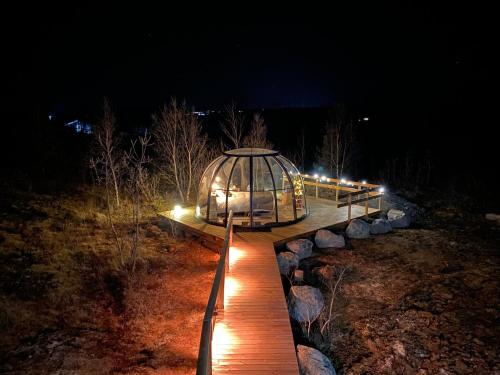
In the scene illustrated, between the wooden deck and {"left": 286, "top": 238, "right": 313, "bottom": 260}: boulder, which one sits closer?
the wooden deck

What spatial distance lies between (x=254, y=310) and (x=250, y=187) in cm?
441


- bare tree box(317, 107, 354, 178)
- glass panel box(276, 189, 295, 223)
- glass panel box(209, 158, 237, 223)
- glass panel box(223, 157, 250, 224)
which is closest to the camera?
glass panel box(223, 157, 250, 224)

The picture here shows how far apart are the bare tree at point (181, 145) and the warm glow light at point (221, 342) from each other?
842 cm

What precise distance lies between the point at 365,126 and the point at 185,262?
38684mm

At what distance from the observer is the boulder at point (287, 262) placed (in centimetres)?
891

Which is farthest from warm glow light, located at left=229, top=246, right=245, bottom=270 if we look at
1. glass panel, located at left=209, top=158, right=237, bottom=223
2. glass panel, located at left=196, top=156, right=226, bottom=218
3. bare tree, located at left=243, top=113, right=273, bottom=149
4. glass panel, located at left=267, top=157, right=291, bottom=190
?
bare tree, located at left=243, top=113, right=273, bottom=149

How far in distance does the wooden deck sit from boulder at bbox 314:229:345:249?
9.5 inches

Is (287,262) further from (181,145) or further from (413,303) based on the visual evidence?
(181,145)

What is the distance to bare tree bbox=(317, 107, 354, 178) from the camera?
18.6 metres

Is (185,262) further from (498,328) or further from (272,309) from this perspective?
(498,328)

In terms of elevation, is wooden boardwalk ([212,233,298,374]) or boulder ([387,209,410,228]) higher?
boulder ([387,209,410,228])

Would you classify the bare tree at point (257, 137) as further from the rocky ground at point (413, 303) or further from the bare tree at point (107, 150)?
the rocky ground at point (413, 303)

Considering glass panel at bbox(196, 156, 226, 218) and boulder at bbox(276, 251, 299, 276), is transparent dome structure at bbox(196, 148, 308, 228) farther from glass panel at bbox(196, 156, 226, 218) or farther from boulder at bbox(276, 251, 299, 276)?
boulder at bbox(276, 251, 299, 276)

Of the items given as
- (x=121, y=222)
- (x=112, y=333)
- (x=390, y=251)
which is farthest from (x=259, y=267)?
(x=121, y=222)
